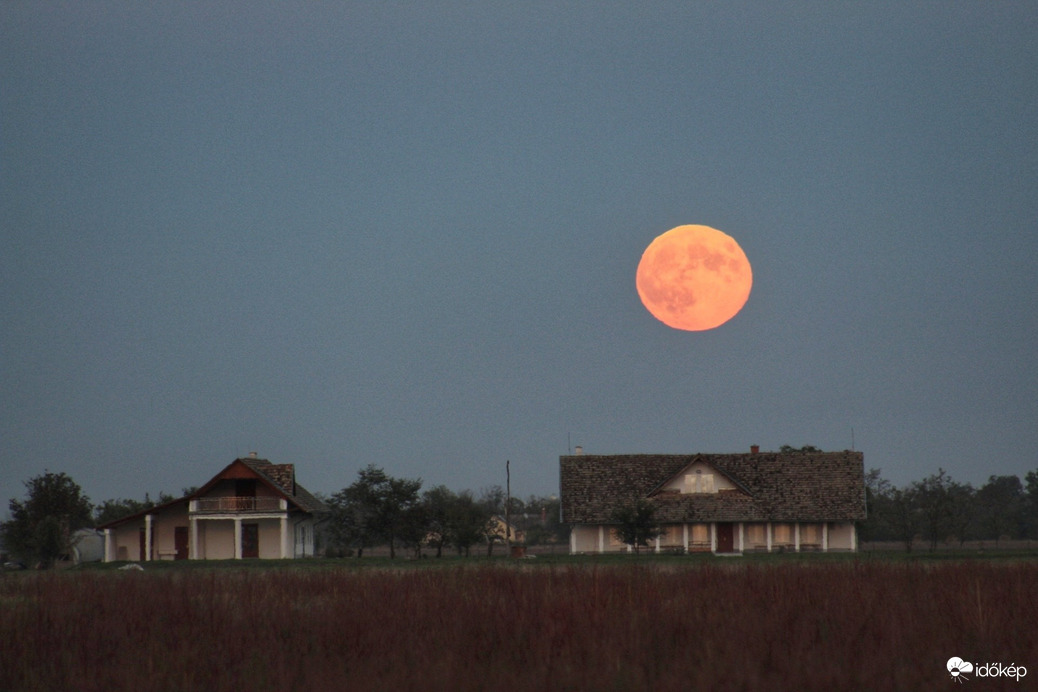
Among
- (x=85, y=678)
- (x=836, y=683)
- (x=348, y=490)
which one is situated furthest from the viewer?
(x=348, y=490)

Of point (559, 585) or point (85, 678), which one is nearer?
point (85, 678)

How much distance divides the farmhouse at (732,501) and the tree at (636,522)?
191 inches

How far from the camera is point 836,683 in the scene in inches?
446

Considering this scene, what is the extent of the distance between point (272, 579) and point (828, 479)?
48.2 meters

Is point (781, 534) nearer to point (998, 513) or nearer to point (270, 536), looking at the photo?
point (270, 536)

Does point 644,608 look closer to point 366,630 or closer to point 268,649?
point 366,630

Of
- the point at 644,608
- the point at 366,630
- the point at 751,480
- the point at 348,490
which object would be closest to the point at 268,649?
the point at 366,630

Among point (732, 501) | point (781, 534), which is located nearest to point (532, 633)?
point (732, 501)

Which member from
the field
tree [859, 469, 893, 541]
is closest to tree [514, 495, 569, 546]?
tree [859, 469, 893, 541]

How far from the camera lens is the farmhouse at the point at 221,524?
202 ft

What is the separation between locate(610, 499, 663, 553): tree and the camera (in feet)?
177

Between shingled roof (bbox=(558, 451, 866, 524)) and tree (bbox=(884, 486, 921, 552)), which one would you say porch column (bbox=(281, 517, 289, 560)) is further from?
tree (bbox=(884, 486, 921, 552))

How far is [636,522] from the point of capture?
5416 cm

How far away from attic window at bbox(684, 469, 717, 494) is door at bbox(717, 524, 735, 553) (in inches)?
97.9
